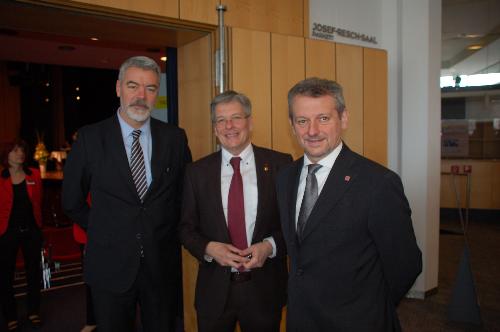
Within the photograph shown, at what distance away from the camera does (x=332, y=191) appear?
5.87 feet

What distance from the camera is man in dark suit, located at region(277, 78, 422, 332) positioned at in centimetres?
176

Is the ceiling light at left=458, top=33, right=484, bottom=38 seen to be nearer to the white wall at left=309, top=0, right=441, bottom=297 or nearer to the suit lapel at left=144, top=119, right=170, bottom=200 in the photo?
the white wall at left=309, top=0, right=441, bottom=297

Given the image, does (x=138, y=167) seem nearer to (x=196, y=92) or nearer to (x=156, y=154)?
(x=156, y=154)

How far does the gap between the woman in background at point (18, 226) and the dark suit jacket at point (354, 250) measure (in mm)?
3276

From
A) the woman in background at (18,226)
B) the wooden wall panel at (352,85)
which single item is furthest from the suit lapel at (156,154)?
the woman in background at (18,226)

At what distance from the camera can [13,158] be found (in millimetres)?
4305

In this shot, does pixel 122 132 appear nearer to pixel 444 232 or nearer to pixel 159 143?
pixel 159 143

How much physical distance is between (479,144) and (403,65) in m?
7.31

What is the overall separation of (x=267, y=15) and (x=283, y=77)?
0.56 metres

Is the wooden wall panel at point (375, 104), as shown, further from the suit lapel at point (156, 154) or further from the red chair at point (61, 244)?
the red chair at point (61, 244)

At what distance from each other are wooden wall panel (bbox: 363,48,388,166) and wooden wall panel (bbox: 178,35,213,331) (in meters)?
1.63

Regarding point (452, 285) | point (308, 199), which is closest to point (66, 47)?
point (452, 285)

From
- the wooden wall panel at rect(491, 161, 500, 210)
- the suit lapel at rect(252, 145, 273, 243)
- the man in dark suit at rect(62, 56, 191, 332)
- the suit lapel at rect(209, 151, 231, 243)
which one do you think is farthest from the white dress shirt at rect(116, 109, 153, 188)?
the wooden wall panel at rect(491, 161, 500, 210)

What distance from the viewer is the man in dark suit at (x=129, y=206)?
2373 millimetres
